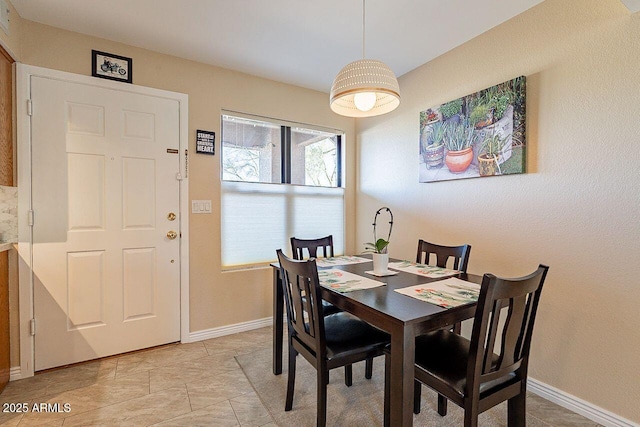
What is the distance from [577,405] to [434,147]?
1924 millimetres

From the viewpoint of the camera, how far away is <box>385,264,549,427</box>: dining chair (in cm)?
111

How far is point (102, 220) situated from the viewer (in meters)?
2.31

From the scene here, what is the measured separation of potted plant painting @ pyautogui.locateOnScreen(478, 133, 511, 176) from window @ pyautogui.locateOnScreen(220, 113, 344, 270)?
1.65 m

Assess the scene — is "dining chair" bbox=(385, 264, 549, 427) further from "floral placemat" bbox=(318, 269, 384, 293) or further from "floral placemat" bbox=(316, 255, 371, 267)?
"floral placemat" bbox=(316, 255, 371, 267)

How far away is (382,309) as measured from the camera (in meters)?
1.25

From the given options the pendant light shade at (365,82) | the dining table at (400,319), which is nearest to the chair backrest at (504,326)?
the dining table at (400,319)

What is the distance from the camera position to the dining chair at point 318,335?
58.1 inches

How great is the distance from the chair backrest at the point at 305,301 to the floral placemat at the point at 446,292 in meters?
0.43

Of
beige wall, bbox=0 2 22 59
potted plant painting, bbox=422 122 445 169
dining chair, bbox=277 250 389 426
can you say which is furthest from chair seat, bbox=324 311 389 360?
beige wall, bbox=0 2 22 59

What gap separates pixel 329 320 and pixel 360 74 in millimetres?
1428

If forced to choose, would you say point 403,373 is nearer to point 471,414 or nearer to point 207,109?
point 471,414

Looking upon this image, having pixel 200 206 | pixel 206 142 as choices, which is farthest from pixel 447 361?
pixel 206 142

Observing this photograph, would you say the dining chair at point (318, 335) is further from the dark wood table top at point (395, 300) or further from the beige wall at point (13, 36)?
the beige wall at point (13, 36)

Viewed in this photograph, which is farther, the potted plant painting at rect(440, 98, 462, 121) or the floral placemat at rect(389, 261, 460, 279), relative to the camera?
the potted plant painting at rect(440, 98, 462, 121)
